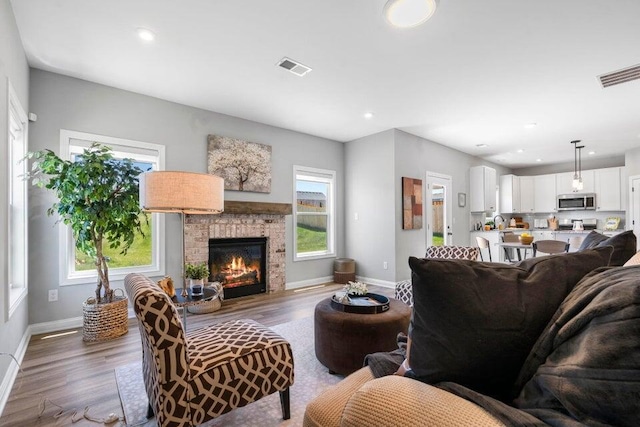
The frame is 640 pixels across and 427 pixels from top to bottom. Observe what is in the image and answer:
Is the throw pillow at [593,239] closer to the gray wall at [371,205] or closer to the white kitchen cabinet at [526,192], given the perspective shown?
the gray wall at [371,205]

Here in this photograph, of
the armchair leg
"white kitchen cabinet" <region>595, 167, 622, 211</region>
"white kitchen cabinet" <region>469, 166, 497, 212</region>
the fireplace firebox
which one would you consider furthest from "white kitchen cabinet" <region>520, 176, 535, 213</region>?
the armchair leg

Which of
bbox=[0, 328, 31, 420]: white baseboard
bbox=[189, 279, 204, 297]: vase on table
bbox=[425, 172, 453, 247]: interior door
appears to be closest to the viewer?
bbox=[0, 328, 31, 420]: white baseboard

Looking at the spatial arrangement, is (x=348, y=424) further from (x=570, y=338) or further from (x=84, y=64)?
(x=84, y=64)

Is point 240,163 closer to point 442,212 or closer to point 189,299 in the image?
point 189,299

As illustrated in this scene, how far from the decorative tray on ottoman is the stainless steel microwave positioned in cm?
754

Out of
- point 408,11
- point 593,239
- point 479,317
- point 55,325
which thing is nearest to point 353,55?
point 408,11

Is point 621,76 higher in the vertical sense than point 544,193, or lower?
higher

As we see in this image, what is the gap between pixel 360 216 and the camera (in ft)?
18.4

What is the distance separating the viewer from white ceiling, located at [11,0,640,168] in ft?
7.43

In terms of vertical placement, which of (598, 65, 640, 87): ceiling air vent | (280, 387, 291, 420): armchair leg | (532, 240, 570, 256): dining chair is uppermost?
(598, 65, 640, 87): ceiling air vent

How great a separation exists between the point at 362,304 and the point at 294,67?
2.40m

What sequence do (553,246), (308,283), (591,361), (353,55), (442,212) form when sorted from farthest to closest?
(442,212)
(308,283)
(553,246)
(353,55)
(591,361)

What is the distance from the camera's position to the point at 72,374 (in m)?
2.26

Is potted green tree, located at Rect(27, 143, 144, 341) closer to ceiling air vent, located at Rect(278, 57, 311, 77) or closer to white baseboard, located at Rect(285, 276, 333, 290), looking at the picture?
ceiling air vent, located at Rect(278, 57, 311, 77)
